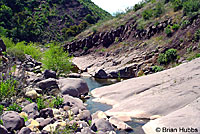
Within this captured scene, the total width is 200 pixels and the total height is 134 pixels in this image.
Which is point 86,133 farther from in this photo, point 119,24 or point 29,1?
point 29,1

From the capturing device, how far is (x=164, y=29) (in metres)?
26.9

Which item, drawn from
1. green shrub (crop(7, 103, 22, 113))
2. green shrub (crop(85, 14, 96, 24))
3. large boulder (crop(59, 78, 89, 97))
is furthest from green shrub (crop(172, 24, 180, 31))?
green shrub (crop(85, 14, 96, 24))

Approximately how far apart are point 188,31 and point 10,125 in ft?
73.9

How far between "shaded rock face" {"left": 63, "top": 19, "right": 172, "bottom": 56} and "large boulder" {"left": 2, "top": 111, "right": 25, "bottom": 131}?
24.8 metres

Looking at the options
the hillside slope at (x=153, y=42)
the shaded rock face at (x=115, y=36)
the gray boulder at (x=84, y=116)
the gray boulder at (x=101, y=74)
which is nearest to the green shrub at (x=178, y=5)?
the hillside slope at (x=153, y=42)

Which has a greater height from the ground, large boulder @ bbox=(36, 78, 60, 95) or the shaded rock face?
the shaded rock face

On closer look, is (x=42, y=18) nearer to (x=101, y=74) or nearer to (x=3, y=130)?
(x=101, y=74)

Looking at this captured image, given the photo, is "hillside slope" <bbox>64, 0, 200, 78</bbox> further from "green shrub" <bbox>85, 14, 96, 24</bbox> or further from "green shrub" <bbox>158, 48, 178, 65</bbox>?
"green shrub" <bbox>85, 14, 96, 24</bbox>

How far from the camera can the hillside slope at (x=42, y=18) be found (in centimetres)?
5872

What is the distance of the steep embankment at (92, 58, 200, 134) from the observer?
877 centimetres

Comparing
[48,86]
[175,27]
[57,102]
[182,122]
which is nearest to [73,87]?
[48,86]

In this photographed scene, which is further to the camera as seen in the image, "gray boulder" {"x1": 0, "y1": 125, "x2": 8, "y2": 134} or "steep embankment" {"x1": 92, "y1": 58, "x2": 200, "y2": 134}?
"steep embankment" {"x1": 92, "y1": 58, "x2": 200, "y2": 134}

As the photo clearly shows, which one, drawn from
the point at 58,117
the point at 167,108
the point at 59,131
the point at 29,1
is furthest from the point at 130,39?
the point at 29,1

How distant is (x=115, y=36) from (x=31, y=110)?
3019cm
